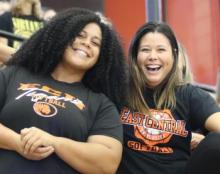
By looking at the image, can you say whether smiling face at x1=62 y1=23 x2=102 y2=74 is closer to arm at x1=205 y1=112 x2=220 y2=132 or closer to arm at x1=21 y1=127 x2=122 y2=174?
arm at x1=21 y1=127 x2=122 y2=174

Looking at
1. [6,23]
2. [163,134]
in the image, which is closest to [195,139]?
[163,134]

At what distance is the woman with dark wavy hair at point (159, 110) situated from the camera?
1.85 m

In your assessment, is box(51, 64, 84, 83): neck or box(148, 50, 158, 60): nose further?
box(148, 50, 158, 60): nose

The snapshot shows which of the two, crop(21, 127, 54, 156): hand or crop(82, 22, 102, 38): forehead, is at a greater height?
crop(82, 22, 102, 38): forehead

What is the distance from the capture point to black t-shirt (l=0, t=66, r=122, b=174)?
5.24 ft

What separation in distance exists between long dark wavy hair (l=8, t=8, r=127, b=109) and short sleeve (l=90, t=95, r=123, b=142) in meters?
0.12

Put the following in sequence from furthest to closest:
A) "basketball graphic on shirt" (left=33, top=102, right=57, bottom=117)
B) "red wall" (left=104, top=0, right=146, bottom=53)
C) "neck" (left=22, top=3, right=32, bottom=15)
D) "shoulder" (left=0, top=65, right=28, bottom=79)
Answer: "red wall" (left=104, top=0, right=146, bottom=53)
"neck" (left=22, top=3, right=32, bottom=15)
"shoulder" (left=0, top=65, right=28, bottom=79)
"basketball graphic on shirt" (left=33, top=102, right=57, bottom=117)

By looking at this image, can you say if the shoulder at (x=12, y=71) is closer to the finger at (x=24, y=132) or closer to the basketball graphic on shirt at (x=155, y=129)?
the finger at (x=24, y=132)

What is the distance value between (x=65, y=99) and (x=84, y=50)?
23 centimetres

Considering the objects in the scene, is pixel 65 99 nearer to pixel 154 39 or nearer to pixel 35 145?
pixel 35 145

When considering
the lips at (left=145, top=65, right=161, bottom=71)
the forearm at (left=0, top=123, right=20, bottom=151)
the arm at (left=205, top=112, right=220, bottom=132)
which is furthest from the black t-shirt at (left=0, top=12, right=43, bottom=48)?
the arm at (left=205, top=112, right=220, bottom=132)

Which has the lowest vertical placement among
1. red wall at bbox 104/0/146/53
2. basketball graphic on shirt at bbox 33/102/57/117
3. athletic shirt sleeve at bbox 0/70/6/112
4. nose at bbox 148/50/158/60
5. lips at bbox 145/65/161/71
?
basketball graphic on shirt at bbox 33/102/57/117

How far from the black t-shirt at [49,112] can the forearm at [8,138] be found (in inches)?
1.4

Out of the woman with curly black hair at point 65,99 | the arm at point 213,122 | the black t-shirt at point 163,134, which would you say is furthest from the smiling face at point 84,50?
the arm at point 213,122
